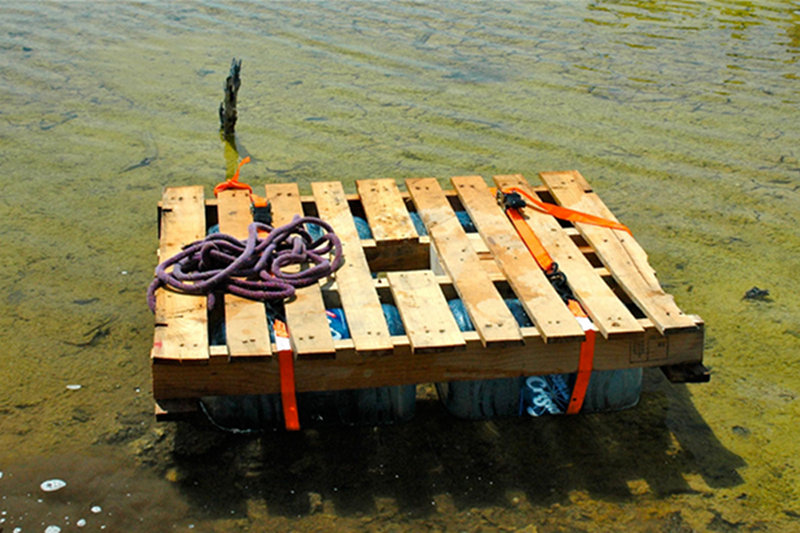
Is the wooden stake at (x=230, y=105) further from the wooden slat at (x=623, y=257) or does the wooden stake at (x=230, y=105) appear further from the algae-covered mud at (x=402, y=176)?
the wooden slat at (x=623, y=257)

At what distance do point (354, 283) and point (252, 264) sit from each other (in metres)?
0.51

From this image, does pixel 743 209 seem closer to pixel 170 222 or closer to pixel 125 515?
pixel 170 222

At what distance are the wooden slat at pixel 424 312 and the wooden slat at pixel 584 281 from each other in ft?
2.19

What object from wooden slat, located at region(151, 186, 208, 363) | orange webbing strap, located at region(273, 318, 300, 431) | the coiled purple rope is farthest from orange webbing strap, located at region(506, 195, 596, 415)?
wooden slat, located at region(151, 186, 208, 363)

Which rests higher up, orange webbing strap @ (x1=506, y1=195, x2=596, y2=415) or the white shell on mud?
orange webbing strap @ (x1=506, y1=195, x2=596, y2=415)

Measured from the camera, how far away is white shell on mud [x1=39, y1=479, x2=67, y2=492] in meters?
3.74

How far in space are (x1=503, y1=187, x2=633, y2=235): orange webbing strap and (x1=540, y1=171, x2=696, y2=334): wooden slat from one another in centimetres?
4

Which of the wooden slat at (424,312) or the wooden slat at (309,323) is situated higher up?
the wooden slat at (424,312)

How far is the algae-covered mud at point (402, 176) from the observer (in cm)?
376

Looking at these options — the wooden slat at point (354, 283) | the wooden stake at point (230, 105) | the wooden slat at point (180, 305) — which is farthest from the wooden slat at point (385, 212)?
the wooden stake at point (230, 105)

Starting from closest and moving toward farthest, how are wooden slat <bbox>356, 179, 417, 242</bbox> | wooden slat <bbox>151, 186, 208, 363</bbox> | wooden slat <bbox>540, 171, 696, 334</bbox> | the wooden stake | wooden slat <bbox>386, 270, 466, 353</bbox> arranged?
wooden slat <bbox>151, 186, 208, 363</bbox>
wooden slat <bbox>386, 270, 466, 353</bbox>
wooden slat <bbox>540, 171, 696, 334</bbox>
wooden slat <bbox>356, 179, 417, 242</bbox>
the wooden stake

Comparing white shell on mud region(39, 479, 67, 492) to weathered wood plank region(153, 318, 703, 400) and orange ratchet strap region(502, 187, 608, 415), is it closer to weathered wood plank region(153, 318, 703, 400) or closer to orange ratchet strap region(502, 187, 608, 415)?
weathered wood plank region(153, 318, 703, 400)

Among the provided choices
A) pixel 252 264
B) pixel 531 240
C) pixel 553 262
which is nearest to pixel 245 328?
pixel 252 264

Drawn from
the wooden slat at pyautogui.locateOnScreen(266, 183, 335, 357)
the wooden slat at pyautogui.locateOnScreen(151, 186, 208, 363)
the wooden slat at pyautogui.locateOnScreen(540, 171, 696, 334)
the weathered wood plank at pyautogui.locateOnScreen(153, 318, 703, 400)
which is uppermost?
the wooden slat at pyautogui.locateOnScreen(540, 171, 696, 334)
